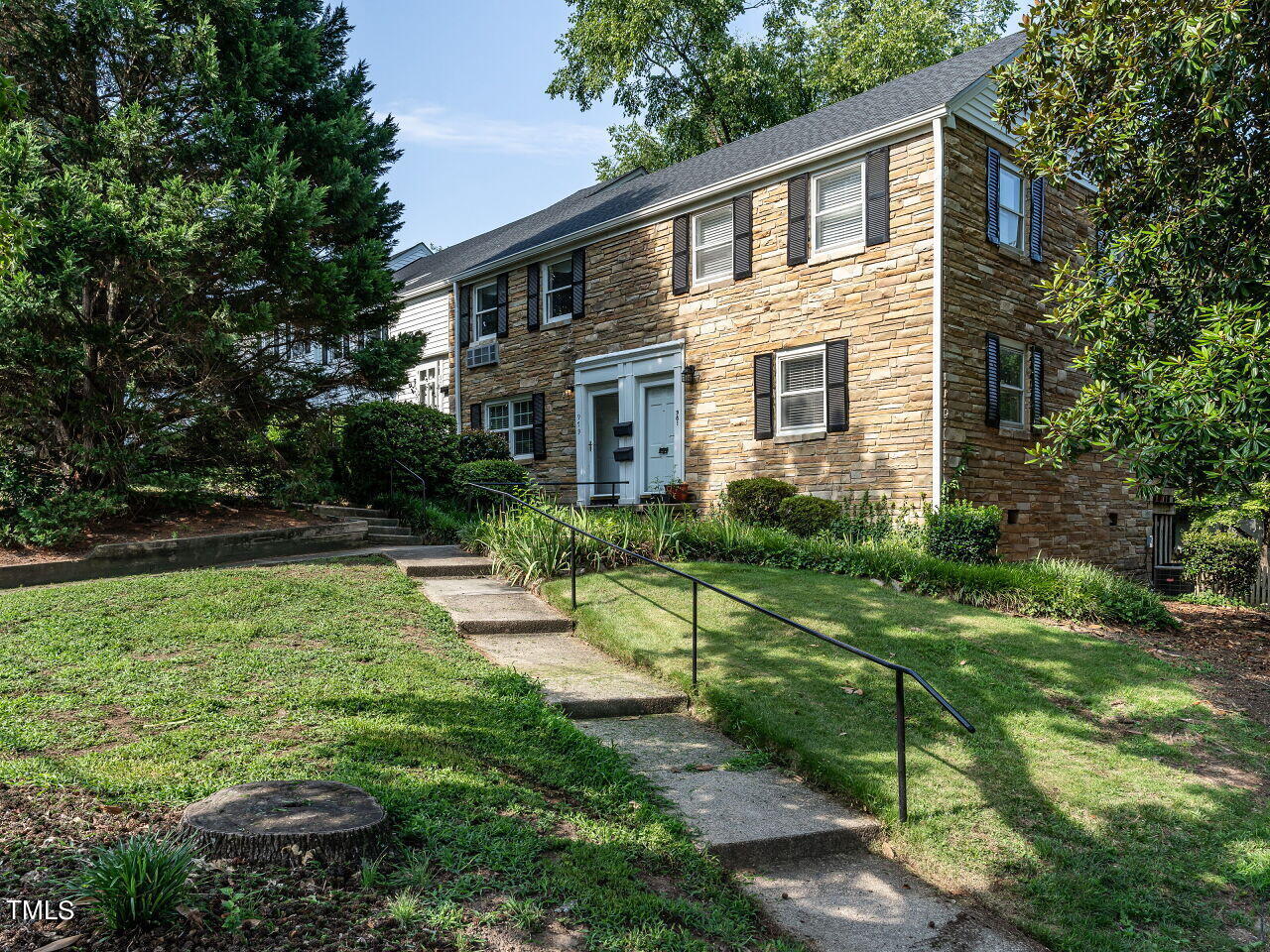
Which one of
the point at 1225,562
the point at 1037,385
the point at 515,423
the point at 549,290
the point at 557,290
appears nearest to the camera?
the point at 1225,562

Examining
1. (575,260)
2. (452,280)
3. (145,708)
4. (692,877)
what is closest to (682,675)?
(692,877)

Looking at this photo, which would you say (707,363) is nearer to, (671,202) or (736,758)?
(671,202)

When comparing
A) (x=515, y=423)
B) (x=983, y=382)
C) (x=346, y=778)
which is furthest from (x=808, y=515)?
(x=515, y=423)

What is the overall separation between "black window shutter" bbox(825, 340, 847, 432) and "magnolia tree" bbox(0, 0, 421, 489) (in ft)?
22.7

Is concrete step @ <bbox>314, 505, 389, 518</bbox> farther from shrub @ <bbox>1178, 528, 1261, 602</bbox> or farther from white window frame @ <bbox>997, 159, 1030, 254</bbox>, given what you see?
shrub @ <bbox>1178, 528, 1261, 602</bbox>

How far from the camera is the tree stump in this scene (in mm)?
3129

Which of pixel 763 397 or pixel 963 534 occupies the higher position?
pixel 763 397

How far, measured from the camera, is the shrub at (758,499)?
11.9 metres

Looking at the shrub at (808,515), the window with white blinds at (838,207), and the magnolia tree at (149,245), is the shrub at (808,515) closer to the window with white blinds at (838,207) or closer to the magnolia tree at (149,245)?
the window with white blinds at (838,207)

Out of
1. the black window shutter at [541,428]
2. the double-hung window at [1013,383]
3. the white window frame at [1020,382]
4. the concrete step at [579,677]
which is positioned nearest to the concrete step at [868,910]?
the concrete step at [579,677]

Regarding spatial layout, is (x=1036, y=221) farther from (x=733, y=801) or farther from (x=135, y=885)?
(x=135, y=885)

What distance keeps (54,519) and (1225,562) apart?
1579 cm

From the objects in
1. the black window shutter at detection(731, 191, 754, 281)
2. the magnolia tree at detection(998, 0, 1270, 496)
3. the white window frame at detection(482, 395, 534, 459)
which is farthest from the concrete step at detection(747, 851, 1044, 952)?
the white window frame at detection(482, 395, 534, 459)

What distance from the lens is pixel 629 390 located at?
51.3 feet
